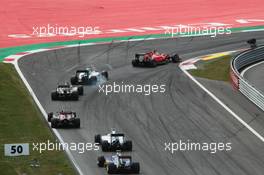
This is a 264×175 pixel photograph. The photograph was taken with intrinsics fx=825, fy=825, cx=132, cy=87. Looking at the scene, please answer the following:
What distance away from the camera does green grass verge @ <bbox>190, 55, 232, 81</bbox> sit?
44.4m

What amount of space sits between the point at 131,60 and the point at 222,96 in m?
10.7

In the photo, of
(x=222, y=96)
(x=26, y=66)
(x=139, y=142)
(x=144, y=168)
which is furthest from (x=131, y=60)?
(x=144, y=168)

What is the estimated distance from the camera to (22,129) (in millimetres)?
33000

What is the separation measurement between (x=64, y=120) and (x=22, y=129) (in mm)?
1731

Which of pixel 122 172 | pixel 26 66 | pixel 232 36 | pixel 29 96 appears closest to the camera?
pixel 122 172

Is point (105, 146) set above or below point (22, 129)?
above

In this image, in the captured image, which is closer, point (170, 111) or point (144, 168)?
point (144, 168)

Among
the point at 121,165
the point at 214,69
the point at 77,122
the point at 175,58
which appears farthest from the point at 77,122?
the point at 175,58

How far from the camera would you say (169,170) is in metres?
28.1

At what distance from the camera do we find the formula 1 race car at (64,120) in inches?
1315

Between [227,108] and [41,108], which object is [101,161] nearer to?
[41,108]

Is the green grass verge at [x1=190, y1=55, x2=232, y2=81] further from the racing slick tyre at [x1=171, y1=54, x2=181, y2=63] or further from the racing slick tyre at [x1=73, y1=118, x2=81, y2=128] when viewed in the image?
the racing slick tyre at [x1=73, y1=118, x2=81, y2=128]

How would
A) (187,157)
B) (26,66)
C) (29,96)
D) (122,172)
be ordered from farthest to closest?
1. (26,66)
2. (29,96)
3. (187,157)
4. (122,172)

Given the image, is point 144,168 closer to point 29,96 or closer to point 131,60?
point 29,96
